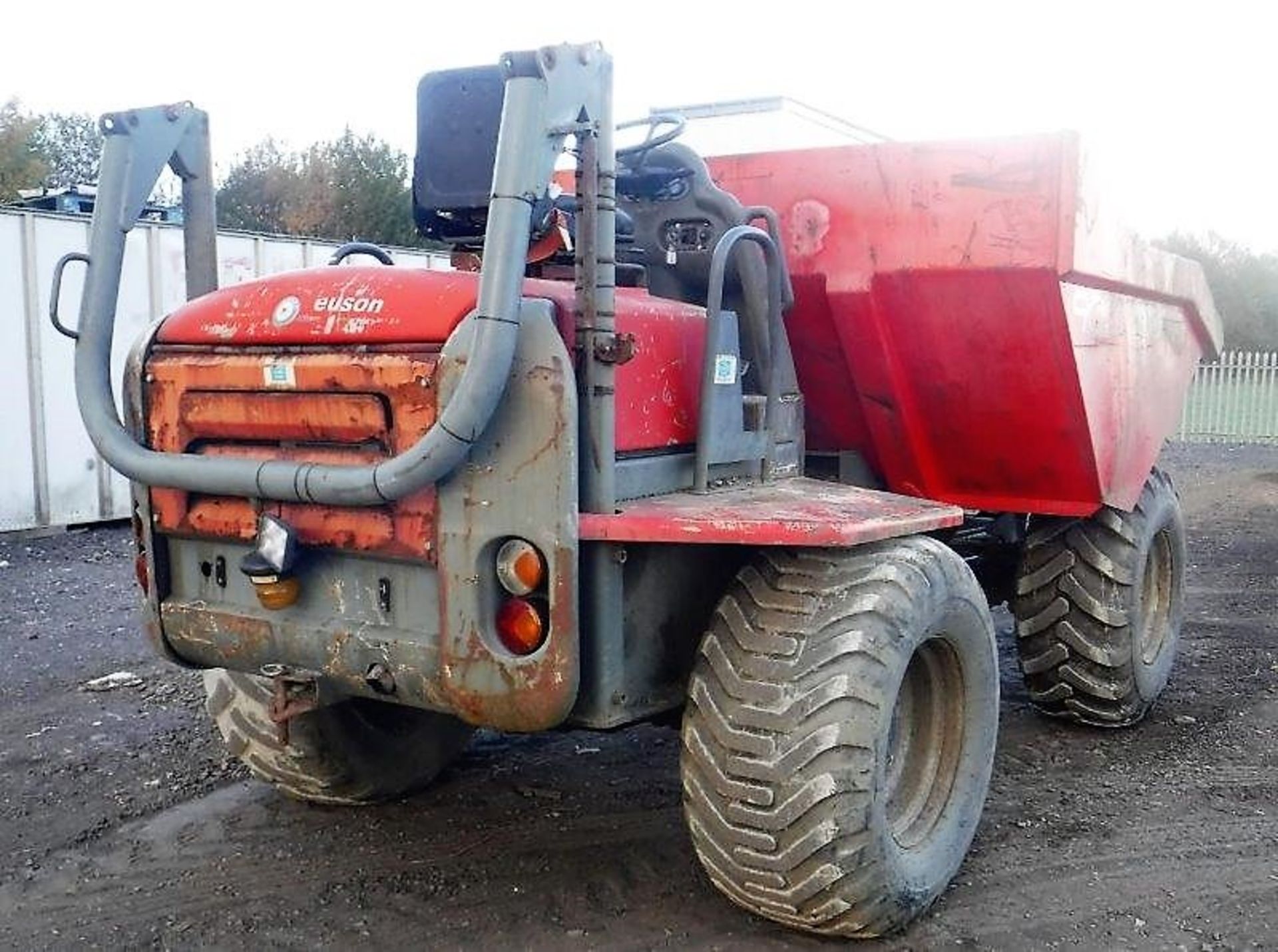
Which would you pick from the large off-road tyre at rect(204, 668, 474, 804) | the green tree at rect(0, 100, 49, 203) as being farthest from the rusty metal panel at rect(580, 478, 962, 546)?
the green tree at rect(0, 100, 49, 203)

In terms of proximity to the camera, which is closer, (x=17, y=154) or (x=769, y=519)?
(x=769, y=519)

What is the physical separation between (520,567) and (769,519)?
620 millimetres

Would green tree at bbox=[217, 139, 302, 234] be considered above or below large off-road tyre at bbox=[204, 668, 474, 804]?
above

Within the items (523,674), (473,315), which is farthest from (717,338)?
(523,674)

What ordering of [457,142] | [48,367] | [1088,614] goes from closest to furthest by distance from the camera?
[457,142] < [1088,614] < [48,367]

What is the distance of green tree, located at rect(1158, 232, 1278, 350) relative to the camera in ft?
99.8

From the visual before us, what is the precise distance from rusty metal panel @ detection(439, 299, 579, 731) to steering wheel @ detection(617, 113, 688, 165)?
132 cm

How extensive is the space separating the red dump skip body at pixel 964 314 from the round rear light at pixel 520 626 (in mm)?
1831

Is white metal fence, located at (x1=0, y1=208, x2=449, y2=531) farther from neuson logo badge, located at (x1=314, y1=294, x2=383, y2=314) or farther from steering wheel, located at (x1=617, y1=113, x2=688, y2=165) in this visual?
neuson logo badge, located at (x1=314, y1=294, x2=383, y2=314)

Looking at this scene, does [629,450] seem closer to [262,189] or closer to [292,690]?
[292,690]

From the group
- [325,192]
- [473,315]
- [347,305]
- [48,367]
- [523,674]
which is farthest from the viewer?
[325,192]

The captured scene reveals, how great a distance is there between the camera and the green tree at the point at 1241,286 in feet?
99.8

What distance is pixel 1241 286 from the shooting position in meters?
31.1

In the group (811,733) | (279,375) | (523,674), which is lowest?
(811,733)
